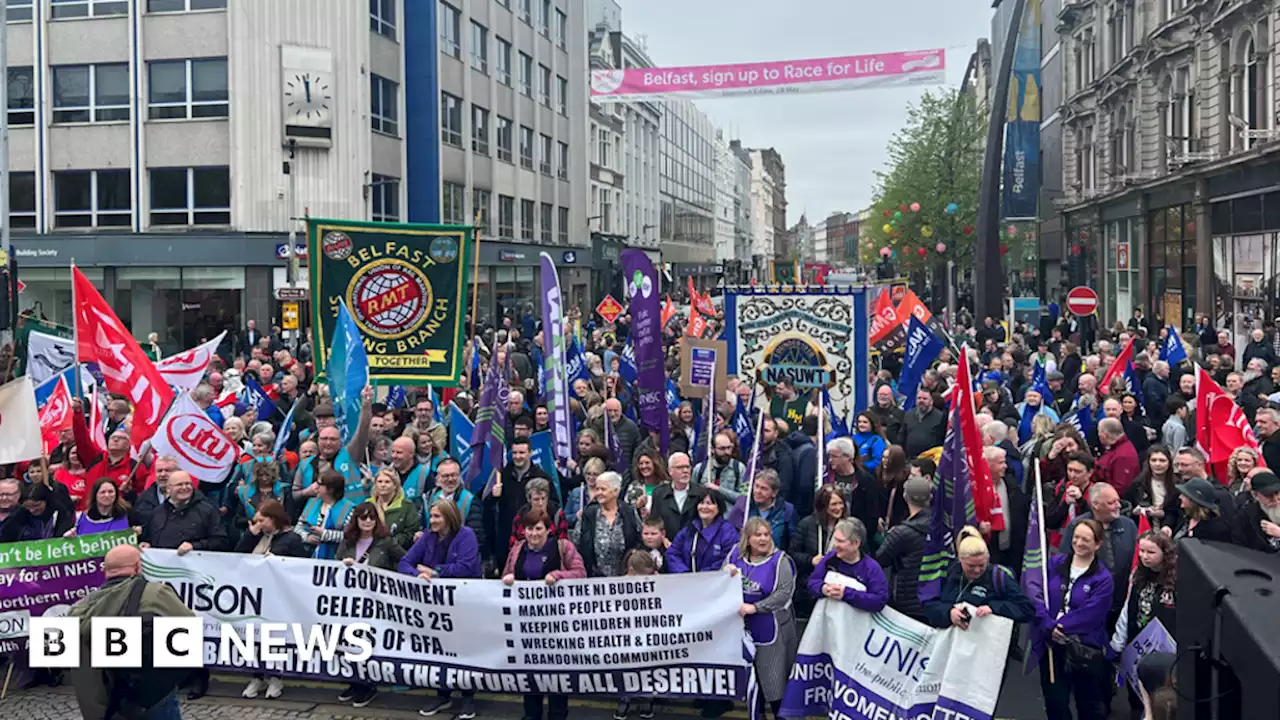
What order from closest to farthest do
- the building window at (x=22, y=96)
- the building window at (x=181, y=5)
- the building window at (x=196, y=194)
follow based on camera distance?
1. the building window at (x=181, y=5)
2. the building window at (x=196, y=194)
3. the building window at (x=22, y=96)

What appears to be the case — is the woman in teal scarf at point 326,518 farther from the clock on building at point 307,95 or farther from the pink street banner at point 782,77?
the clock on building at point 307,95

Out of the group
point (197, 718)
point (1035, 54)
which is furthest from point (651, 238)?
point (197, 718)

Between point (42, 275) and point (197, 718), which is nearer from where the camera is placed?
point (197, 718)

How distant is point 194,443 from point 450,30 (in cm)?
3361

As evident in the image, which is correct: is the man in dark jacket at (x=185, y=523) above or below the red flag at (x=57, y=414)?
below

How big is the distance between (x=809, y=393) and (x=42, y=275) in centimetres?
2618

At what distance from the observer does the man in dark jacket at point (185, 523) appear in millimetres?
8352

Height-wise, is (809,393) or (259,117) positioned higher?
(259,117)

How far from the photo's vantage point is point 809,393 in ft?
50.0

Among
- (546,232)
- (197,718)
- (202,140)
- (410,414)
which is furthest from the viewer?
(546,232)

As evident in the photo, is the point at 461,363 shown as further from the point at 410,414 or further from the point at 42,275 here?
the point at 42,275

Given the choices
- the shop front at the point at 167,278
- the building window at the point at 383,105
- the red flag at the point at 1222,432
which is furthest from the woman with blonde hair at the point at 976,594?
the building window at the point at 383,105

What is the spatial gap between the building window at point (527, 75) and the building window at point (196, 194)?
17.9 m

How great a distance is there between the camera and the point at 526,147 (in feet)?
162
